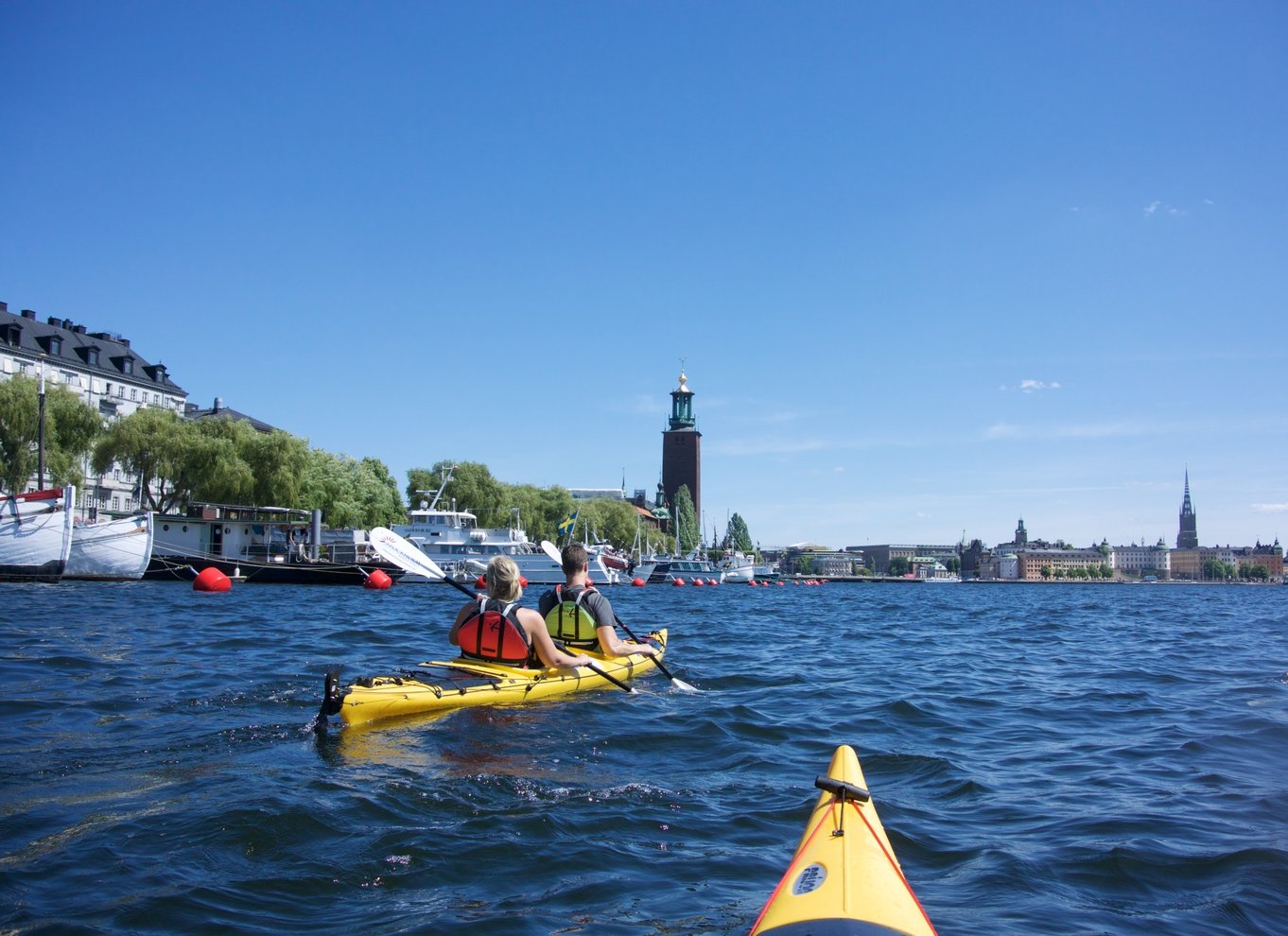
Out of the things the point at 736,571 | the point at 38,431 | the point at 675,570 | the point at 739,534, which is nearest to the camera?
the point at 38,431

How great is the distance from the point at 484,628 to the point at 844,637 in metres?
16.1

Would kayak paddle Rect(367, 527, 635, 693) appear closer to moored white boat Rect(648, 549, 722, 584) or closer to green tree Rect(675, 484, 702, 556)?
moored white boat Rect(648, 549, 722, 584)

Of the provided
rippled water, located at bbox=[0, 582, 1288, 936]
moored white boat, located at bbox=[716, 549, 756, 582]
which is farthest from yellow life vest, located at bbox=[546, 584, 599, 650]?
moored white boat, located at bbox=[716, 549, 756, 582]

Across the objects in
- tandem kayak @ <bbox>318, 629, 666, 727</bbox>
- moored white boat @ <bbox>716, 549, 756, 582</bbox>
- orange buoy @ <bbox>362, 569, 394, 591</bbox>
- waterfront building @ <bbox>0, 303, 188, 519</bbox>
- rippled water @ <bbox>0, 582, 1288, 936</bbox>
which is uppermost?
waterfront building @ <bbox>0, 303, 188, 519</bbox>

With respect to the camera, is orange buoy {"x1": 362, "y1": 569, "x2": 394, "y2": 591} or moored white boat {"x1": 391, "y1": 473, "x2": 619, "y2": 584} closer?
orange buoy {"x1": 362, "y1": 569, "x2": 394, "y2": 591}

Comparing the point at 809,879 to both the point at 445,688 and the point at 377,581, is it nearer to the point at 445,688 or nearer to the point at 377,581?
the point at 445,688

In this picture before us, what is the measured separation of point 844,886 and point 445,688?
5948mm

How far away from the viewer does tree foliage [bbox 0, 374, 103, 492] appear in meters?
42.6

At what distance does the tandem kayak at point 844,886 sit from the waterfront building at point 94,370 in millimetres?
63676

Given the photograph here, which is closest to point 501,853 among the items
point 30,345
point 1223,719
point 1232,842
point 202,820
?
point 202,820

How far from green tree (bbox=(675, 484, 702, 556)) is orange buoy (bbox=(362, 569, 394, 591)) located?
79982 millimetres

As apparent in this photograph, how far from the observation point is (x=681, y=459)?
13638 cm

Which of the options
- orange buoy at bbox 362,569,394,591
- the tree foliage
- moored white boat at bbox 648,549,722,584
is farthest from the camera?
moored white boat at bbox 648,549,722,584

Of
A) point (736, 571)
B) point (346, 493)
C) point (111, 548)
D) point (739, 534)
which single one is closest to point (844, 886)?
point (111, 548)
